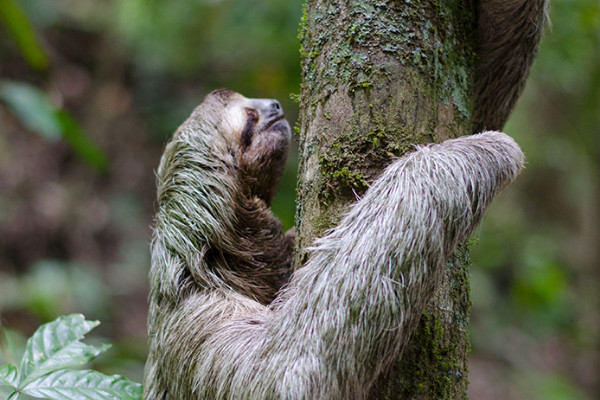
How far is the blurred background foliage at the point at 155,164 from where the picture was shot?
30.2ft

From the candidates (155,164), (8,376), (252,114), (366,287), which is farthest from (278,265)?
(155,164)

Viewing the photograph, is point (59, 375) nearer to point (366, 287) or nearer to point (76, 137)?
point (366, 287)

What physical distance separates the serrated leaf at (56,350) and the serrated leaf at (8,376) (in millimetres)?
39

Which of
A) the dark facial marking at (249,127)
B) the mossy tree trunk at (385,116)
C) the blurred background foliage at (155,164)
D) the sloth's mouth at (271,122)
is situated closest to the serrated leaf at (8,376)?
the mossy tree trunk at (385,116)

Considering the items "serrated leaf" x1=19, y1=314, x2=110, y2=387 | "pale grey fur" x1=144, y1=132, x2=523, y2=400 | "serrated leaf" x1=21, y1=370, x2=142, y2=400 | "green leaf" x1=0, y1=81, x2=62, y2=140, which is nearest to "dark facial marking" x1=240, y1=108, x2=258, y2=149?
"pale grey fur" x1=144, y1=132, x2=523, y2=400

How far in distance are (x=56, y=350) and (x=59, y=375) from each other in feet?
0.67

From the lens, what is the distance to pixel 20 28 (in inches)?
185

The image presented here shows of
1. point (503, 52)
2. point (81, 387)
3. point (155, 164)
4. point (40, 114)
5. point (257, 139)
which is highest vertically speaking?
point (155, 164)

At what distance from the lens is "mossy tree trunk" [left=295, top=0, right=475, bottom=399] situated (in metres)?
2.79

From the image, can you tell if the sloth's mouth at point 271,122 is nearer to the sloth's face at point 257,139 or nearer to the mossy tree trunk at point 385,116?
the sloth's face at point 257,139

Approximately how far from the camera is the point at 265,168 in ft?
13.3

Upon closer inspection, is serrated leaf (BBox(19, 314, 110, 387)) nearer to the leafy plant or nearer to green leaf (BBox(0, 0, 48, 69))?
the leafy plant

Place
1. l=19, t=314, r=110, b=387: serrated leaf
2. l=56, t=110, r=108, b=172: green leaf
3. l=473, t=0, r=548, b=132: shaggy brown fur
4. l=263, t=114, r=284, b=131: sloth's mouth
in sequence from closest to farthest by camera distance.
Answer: l=19, t=314, r=110, b=387: serrated leaf, l=473, t=0, r=548, b=132: shaggy brown fur, l=263, t=114, r=284, b=131: sloth's mouth, l=56, t=110, r=108, b=172: green leaf

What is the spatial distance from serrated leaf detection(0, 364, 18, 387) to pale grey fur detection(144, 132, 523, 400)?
107cm
